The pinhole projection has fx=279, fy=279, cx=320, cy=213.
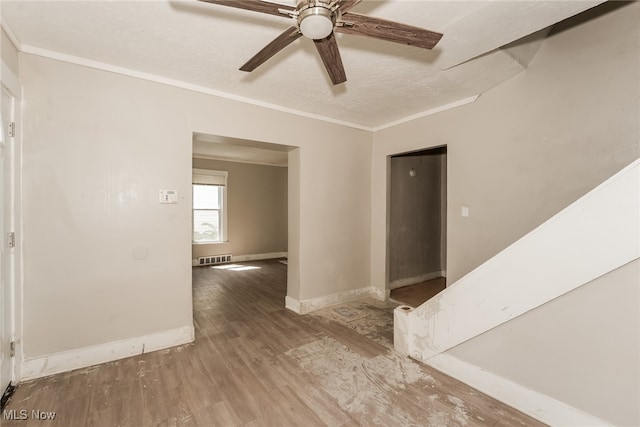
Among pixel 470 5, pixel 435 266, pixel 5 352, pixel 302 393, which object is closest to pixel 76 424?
pixel 5 352

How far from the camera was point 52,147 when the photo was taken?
2314mm

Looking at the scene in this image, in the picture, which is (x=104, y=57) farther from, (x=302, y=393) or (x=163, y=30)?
(x=302, y=393)

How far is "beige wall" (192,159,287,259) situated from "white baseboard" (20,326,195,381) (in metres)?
4.16

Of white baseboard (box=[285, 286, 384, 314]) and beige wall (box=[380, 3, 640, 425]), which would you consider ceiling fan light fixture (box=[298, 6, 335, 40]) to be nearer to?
beige wall (box=[380, 3, 640, 425])

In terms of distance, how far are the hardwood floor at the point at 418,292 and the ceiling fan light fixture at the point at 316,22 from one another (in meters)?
3.64

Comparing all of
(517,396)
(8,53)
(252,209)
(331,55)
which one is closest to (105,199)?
(8,53)

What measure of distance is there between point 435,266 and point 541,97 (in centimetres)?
345

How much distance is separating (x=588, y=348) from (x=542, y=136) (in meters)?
1.98

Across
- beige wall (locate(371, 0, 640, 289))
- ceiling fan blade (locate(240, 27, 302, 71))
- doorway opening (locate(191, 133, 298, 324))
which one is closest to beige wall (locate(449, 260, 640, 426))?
beige wall (locate(371, 0, 640, 289))

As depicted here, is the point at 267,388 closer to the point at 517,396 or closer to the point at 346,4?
the point at 517,396

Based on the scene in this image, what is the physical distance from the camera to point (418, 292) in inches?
179

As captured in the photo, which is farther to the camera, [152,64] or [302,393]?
[152,64]

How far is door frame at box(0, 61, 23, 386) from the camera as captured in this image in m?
2.13

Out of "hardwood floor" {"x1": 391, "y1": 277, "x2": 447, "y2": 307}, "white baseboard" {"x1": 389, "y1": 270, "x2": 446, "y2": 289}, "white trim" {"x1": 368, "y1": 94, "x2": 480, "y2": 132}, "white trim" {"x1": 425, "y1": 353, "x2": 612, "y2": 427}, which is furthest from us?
"white baseboard" {"x1": 389, "y1": 270, "x2": 446, "y2": 289}
